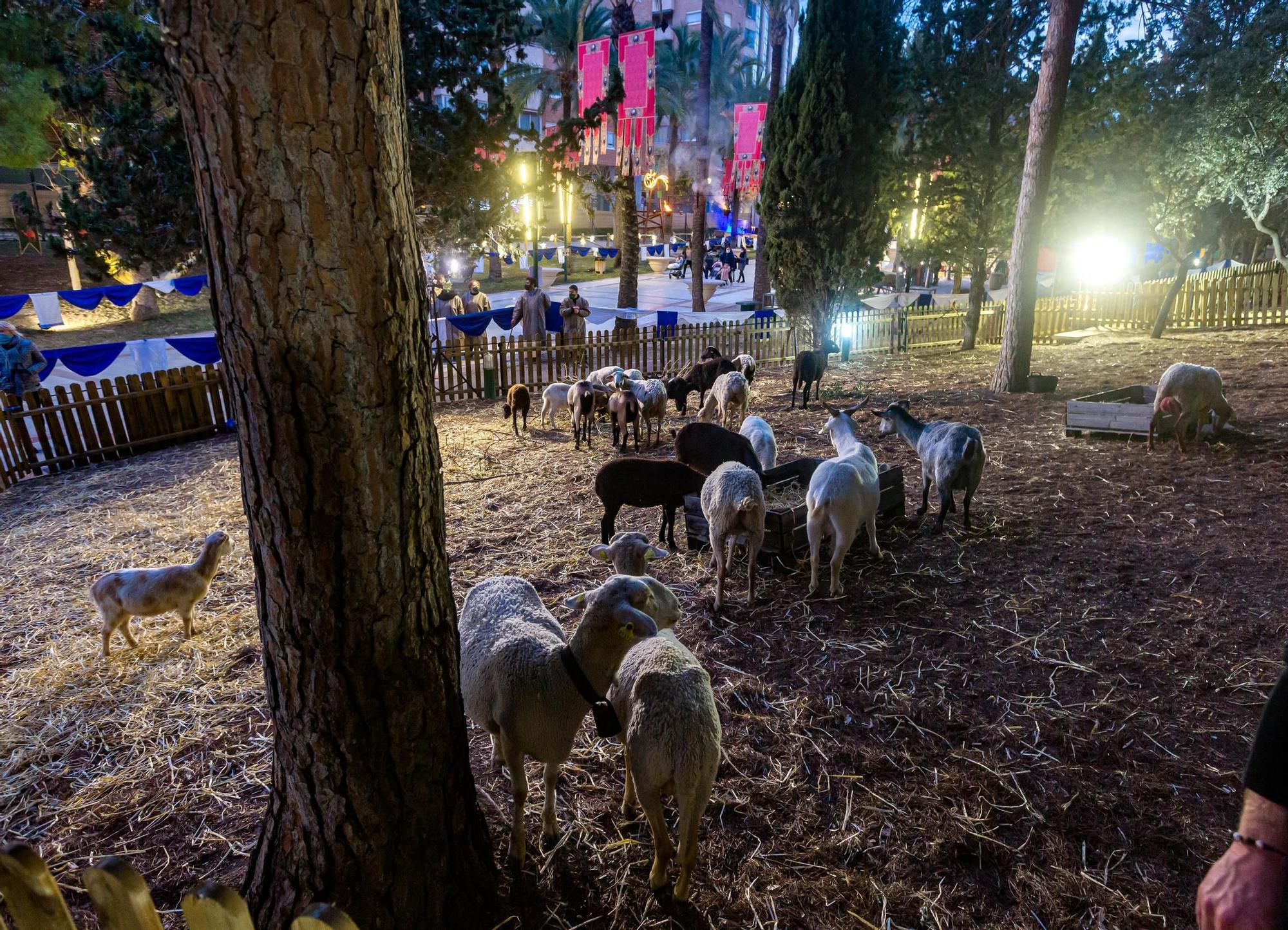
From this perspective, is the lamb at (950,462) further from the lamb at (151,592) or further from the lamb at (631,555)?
the lamb at (151,592)

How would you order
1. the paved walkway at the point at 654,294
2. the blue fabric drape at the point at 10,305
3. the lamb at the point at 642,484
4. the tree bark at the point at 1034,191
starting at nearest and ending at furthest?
the lamb at the point at 642,484
the tree bark at the point at 1034,191
the blue fabric drape at the point at 10,305
the paved walkway at the point at 654,294

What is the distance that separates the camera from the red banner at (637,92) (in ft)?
52.2

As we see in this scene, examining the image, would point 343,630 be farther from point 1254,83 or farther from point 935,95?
point 1254,83

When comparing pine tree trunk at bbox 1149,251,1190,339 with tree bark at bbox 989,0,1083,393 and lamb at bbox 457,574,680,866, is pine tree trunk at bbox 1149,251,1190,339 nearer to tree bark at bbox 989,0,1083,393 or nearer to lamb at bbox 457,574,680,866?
tree bark at bbox 989,0,1083,393

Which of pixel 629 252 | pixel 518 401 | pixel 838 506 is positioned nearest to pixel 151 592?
pixel 838 506

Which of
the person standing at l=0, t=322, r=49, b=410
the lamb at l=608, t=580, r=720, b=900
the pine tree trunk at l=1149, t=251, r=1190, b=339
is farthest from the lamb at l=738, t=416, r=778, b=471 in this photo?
the pine tree trunk at l=1149, t=251, r=1190, b=339

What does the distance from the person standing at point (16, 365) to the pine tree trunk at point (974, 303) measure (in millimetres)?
18771

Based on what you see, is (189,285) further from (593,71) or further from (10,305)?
(593,71)

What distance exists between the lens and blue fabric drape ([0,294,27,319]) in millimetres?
20781

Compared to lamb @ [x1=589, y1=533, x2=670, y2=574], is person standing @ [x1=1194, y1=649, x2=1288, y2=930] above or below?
above

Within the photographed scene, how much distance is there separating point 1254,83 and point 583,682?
63.5 ft

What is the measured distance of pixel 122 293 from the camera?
23656 mm

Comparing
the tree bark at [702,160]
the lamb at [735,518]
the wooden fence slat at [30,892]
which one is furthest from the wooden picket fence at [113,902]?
the tree bark at [702,160]

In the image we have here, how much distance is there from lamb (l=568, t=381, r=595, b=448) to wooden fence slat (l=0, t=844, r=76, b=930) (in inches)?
352
